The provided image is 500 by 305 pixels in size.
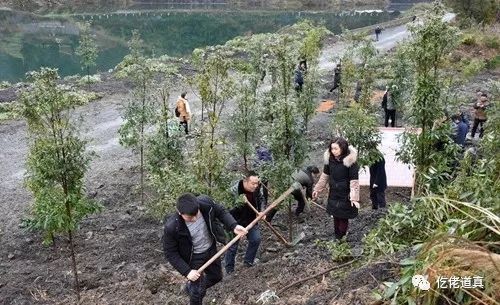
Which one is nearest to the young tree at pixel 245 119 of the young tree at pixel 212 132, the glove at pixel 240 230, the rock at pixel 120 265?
the young tree at pixel 212 132

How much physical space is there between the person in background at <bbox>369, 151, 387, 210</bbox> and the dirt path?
0.77ft

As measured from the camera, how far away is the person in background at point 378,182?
9.18m

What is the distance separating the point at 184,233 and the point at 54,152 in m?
2.08

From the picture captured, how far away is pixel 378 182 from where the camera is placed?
928cm

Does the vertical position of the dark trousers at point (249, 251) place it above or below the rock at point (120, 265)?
above

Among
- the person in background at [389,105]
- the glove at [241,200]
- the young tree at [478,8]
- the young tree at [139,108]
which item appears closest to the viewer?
the glove at [241,200]

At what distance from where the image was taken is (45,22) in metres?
49.3

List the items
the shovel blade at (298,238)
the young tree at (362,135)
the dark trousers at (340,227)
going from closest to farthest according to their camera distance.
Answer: the dark trousers at (340,227)
the shovel blade at (298,238)
the young tree at (362,135)

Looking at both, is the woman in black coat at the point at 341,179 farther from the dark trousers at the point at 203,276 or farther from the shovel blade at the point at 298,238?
the dark trousers at the point at 203,276

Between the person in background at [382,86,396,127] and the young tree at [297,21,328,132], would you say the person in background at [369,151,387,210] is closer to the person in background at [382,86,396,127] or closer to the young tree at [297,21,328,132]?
the young tree at [297,21,328,132]

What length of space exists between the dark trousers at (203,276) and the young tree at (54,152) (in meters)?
1.97

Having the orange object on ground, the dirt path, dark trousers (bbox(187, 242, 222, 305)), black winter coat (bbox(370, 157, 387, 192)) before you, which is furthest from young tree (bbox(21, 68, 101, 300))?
the orange object on ground

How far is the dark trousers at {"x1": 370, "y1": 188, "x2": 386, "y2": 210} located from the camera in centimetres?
936

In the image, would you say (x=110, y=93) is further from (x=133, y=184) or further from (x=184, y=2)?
(x=184, y=2)
